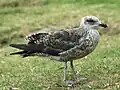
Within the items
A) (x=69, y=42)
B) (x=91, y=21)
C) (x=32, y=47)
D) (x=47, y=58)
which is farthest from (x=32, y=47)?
(x=91, y=21)

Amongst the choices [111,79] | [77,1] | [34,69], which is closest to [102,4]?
[77,1]

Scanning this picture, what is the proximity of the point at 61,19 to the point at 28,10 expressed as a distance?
358cm

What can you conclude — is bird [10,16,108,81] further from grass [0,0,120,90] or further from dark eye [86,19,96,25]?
grass [0,0,120,90]

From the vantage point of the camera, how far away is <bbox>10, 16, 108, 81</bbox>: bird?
8617mm

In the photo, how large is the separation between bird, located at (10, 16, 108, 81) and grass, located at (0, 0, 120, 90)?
0.65 metres

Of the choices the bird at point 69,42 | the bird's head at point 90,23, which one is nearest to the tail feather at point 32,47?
the bird at point 69,42

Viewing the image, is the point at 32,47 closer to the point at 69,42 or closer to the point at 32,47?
the point at 32,47

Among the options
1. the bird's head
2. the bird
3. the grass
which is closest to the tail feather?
the bird

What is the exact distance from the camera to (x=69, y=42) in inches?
347

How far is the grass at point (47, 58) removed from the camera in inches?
361

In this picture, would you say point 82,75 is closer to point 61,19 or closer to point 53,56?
point 53,56

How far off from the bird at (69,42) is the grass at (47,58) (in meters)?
0.65

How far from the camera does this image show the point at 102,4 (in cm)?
2117

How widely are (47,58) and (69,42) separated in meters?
1.41
